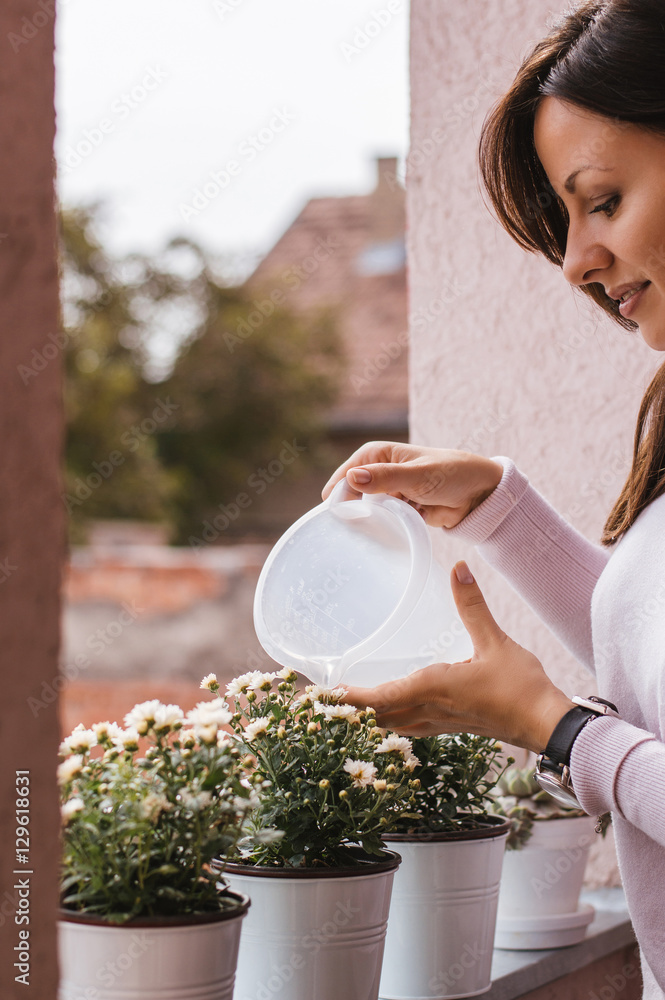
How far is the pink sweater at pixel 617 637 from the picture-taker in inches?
31.8

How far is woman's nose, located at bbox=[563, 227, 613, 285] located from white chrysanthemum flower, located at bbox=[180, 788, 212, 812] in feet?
1.93

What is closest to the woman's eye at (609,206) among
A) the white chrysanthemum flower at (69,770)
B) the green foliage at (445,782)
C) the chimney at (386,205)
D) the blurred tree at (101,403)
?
the green foliage at (445,782)

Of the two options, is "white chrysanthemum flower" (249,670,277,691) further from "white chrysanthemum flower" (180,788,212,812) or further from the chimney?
the chimney

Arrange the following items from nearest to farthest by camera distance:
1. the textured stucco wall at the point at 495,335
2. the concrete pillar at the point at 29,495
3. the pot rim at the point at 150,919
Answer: the concrete pillar at the point at 29,495, the pot rim at the point at 150,919, the textured stucco wall at the point at 495,335

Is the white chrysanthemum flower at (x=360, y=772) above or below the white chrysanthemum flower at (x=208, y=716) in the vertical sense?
below

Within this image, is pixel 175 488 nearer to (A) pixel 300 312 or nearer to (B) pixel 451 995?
(A) pixel 300 312

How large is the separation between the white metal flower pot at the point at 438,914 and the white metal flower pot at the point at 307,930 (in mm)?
153

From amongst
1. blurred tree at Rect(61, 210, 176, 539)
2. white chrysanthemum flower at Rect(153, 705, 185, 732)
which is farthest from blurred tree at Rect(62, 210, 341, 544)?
white chrysanthemum flower at Rect(153, 705, 185, 732)

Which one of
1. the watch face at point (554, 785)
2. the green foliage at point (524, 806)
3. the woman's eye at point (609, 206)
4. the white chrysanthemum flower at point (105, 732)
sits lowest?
the green foliage at point (524, 806)

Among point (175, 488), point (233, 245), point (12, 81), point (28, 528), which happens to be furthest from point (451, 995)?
point (233, 245)

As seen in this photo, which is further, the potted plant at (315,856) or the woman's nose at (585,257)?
the woman's nose at (585,257)

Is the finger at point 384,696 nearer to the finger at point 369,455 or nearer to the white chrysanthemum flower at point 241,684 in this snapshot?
the white chrysanthemum flower at point 241,684

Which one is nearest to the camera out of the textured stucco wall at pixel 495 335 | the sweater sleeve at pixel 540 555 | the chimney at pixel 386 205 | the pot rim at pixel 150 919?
the pot rim at pixel 150 919

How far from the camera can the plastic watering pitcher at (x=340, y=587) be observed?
926mm
